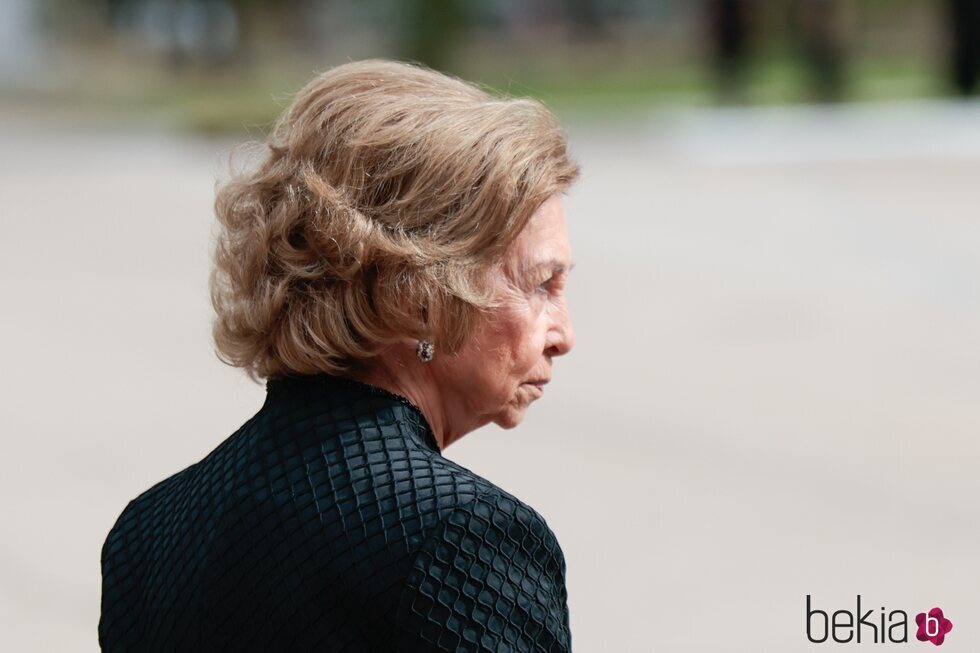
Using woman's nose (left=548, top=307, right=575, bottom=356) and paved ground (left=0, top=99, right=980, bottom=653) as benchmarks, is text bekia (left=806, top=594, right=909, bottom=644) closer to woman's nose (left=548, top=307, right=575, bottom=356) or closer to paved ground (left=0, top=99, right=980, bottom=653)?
paved ground (left=0, top=99, right=980, bottom=653)

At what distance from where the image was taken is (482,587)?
163 cm

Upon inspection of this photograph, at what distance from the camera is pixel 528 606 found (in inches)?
65.2

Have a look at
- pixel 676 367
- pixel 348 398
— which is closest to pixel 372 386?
pixel 348 398

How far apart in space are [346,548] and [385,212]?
1.35 feet

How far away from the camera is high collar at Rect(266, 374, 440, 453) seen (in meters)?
1.79

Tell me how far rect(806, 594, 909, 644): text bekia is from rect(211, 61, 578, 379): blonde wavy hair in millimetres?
2973

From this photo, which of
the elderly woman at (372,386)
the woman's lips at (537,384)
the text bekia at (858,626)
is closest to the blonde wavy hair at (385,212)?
the elderly woman at (372,386)

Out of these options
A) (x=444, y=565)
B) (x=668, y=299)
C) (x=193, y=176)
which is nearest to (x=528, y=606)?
(x=444, y=565)

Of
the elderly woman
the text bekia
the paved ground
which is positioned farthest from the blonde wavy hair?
the text bekia

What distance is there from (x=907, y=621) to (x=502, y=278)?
3.16m

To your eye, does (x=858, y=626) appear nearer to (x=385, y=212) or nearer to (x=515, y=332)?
(x=515, y=332)

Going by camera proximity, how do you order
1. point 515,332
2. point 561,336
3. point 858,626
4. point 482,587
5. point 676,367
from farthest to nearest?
point 676,367, point 858,626, point 561,336, point 515,332, point 482,587

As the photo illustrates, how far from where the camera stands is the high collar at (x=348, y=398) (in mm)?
1786

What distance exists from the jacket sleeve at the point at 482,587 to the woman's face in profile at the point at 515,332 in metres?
0.26
